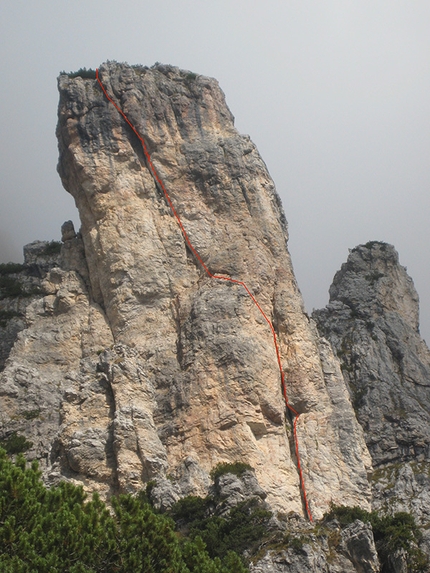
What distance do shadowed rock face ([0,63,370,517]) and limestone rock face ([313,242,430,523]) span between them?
659 centimetres

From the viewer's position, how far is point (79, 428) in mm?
34812

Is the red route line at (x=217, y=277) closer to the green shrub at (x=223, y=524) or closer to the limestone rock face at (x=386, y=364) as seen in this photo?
the green shrub at (x=223, y=524)

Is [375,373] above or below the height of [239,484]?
above

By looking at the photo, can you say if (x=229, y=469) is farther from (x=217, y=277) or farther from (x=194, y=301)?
(x=217, y=277)

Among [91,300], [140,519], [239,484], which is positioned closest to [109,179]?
[91,300]

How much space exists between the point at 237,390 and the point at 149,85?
68.8 feet

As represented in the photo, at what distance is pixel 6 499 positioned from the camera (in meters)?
22.2

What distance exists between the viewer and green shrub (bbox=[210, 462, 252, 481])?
1348 inches

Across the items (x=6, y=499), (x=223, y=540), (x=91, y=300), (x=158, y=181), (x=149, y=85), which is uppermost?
(x=149, y=85)

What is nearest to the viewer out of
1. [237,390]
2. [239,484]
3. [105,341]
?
[239,484]

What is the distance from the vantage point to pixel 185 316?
41.6m

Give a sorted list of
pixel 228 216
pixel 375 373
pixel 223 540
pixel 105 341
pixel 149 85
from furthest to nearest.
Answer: pixel 375 373
pixel 149 85
pixel 228 216
pixel 105 341
pixel 223 540

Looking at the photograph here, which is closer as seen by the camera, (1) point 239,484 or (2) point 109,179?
(1) point 239,484

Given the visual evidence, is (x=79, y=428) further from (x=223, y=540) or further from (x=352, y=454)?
(x=352, y=454)
